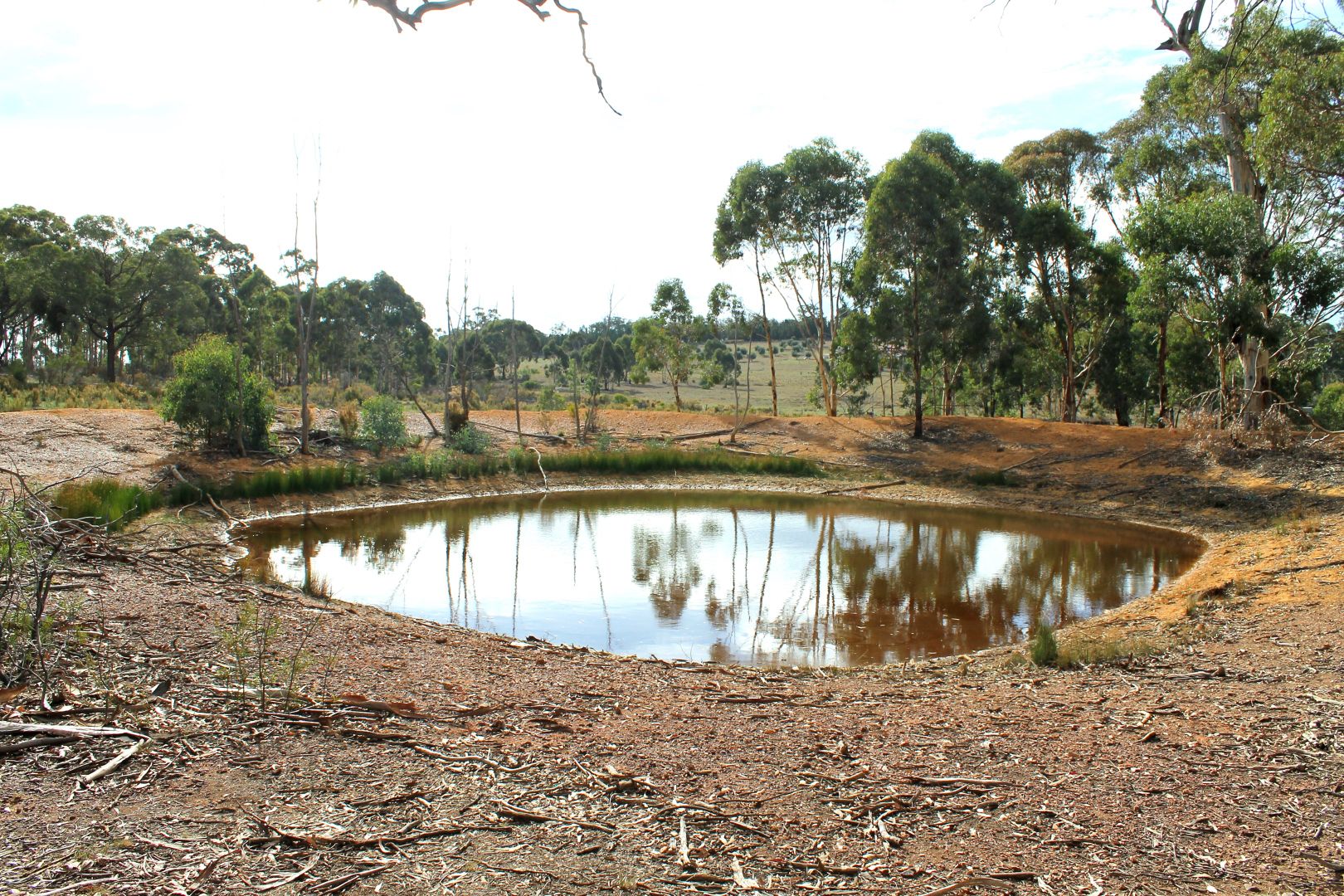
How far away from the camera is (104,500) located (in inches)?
468

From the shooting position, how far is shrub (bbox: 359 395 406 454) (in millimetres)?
22047

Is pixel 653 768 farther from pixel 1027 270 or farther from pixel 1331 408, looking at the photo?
pixel 1331 408

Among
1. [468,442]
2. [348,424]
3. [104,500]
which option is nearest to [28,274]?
[348,424]

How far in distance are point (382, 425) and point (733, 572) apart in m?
12.5

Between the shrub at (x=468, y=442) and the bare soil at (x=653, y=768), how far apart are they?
15.6 meters

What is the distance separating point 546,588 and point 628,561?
7.68 ft

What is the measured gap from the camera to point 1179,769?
4051 mm

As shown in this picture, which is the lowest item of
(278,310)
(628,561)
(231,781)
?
(628,561)

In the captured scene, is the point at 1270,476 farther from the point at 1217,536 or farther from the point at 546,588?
the point at 546,588

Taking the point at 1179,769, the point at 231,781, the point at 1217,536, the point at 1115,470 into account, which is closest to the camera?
the point at 231,781

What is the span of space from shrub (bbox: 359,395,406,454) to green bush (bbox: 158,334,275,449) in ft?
9.41

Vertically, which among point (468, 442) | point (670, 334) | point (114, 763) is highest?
point (670, 334)

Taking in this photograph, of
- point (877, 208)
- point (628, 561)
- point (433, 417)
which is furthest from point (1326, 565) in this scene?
point (433, 417)

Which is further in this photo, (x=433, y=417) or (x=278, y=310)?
(x=278, y=310)
